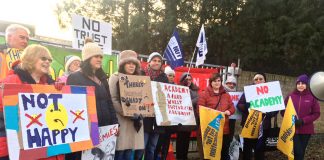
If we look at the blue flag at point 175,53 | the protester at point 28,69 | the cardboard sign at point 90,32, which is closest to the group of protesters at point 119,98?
the protester at point 28,69

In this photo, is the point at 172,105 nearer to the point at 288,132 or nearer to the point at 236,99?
the point at 236,99

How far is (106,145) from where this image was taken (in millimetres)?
4578

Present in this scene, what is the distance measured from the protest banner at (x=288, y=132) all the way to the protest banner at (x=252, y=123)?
0.41 meters

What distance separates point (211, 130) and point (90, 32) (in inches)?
103

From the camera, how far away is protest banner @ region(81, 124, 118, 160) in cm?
447

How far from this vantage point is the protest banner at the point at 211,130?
612 cm

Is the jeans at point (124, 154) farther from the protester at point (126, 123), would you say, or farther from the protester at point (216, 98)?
the protester at point (216, 98)

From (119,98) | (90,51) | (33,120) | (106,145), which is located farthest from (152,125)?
(33,120)

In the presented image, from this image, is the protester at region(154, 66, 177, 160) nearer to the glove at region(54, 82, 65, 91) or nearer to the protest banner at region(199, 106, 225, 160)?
the protest banner at region(199, 106, 225, 160)

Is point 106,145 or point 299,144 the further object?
point 299,144

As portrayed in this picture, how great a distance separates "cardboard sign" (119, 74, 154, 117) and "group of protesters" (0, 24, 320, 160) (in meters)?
0.08

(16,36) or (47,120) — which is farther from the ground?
(16,36)

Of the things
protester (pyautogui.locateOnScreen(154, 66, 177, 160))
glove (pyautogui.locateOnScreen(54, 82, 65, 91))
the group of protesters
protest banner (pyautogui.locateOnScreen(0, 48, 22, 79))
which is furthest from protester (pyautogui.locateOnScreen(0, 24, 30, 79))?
protester (pyautogui.locateOnScreen(154, 66, 177, 160))

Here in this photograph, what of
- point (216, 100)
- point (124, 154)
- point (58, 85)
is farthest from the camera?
point (216, 100)
